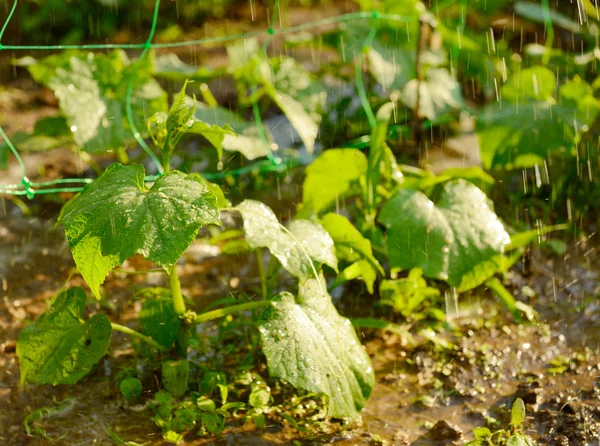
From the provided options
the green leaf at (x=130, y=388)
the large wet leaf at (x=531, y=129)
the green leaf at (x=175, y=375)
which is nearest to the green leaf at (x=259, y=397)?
the green leaf at (x=175, y=375)

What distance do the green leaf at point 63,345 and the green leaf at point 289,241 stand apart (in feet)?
1.45

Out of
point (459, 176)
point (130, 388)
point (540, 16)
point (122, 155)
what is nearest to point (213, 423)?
point (130, 388)

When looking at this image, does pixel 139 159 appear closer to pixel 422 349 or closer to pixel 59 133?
pixel 59 133

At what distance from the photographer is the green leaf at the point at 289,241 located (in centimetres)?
194

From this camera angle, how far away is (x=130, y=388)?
2096 millimetres

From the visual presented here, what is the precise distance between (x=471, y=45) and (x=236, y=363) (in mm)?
1827

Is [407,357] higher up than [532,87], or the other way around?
[532,87]

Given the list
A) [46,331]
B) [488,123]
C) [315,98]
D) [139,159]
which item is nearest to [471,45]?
[488,123]

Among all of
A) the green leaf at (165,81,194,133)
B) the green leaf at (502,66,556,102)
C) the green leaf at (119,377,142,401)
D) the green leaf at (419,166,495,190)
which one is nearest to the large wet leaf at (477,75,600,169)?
the green leaf at (502,66,556,102)

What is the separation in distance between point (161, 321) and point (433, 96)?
5.18ft

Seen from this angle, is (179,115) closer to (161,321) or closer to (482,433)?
(161,321)

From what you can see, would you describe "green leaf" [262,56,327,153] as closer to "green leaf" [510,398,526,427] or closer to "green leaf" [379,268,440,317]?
"green leaf" [379,268,440,317]

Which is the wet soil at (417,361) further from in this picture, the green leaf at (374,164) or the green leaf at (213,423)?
the green leaf at (374,164)

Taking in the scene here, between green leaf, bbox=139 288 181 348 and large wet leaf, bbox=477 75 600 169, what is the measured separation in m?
1.37
